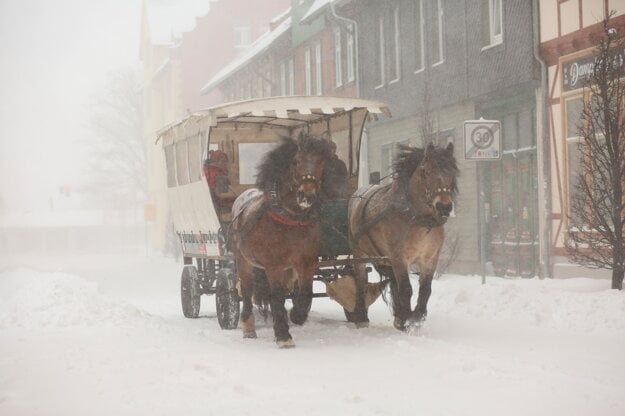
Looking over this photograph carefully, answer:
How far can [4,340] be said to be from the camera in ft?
26.8

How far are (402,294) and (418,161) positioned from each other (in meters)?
1.29

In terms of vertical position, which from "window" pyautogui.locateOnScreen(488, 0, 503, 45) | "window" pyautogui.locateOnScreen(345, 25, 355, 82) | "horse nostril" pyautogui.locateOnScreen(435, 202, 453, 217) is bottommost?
"horse nostril" pyautogui.locateOnScreen(435, 202, 453, 217)

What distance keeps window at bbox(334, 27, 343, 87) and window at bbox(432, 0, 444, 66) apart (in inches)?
248

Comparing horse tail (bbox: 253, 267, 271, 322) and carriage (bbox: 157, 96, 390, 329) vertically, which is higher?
carriage (bbox: 157, 96, 390, 329)

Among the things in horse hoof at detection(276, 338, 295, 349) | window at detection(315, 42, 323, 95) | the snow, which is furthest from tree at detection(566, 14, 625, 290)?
window at detection(315, 42, 323, 95)

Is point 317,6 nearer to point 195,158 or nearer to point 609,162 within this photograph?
point 195,158

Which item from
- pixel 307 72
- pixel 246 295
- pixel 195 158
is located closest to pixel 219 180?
pixel 195 158

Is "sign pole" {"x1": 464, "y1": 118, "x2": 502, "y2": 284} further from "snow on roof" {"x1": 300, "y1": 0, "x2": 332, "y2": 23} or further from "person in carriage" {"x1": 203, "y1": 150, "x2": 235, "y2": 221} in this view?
"snow on roof" {"x1": 300, "y1": 0, "x2": 332, "y2": 23}

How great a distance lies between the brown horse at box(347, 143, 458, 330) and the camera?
8961 mm

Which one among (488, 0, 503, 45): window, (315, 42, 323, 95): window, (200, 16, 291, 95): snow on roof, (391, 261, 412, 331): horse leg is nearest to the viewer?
(391, 261, 412, 331): horse leg

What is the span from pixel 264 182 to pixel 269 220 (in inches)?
14.1

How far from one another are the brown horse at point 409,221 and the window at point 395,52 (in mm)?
12141

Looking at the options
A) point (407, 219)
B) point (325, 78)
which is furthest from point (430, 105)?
point (407, 219)

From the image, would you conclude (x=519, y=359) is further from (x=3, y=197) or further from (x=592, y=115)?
(x=592, y=115)
